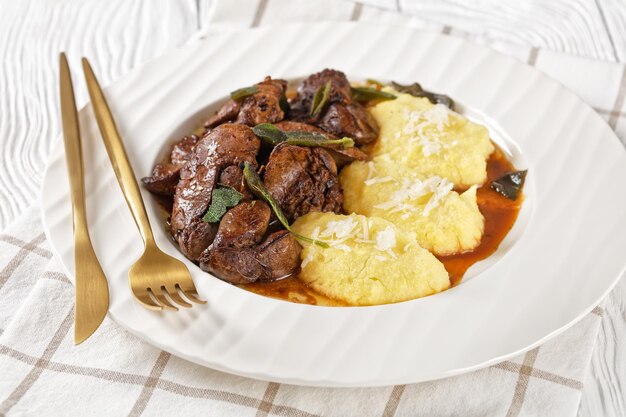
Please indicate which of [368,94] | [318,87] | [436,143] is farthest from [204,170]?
[368,94]

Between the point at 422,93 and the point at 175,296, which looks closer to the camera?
the point at 175,296

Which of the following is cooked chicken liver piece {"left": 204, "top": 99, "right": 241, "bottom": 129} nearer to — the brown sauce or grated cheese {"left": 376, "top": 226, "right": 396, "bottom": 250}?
the brown sauce

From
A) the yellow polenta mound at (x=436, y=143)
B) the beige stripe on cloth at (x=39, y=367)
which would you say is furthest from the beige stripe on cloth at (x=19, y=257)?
the yellow polenta mound at (x=436, y=143)

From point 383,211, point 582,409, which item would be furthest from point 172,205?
point 582,409

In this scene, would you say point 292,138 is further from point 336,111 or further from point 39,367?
point 39,367

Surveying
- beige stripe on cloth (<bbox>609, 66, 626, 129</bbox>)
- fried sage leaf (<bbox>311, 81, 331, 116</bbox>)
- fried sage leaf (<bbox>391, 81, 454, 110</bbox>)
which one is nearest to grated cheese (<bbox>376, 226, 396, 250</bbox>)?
fried sage leaf (<bbox>311, 81, 331, 116</bbox>)

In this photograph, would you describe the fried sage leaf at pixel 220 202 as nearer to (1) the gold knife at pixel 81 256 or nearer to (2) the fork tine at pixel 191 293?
(2) the fork tine at pixel 191 293

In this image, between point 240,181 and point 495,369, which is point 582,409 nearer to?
point 495,369
